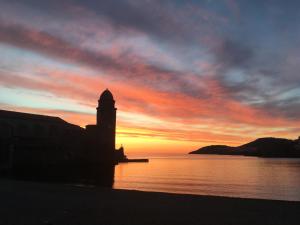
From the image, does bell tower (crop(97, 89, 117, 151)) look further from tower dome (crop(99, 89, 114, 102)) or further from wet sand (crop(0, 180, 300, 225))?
wet sand (crop(0, 180, 300, 225))

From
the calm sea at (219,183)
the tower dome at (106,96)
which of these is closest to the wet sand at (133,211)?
the calm sea at (219,183)

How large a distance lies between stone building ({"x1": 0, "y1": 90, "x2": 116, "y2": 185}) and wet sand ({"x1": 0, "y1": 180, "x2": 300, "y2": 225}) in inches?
1815

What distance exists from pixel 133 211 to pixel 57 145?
232ft

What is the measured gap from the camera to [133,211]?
55.4 ft

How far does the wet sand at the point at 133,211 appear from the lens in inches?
568

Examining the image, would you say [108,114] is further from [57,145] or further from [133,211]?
[133,211]

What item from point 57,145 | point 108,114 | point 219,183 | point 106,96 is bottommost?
point 219,183

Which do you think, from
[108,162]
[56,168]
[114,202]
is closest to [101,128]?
[108,162]

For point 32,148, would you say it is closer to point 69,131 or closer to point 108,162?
point 69,131

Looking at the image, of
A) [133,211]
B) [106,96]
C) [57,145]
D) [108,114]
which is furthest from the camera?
[106,96]

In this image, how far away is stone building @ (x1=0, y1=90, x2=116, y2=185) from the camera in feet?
228

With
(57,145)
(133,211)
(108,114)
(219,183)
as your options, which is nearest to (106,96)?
(108,114)

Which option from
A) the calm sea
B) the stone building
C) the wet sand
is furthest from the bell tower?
the wet sand

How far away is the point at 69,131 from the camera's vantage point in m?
92.8
